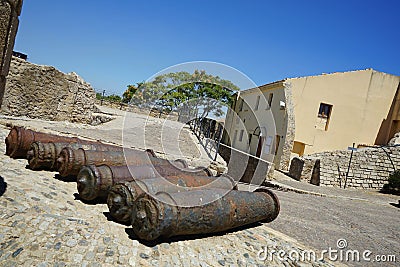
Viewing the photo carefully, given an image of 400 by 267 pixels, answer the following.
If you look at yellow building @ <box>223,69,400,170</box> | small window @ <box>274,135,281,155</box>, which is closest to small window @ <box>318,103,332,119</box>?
yellow building @ <box>223,69,400,170</box>

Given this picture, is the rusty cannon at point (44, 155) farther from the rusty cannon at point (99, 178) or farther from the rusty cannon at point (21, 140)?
the rusty cannon at point (99, 178)

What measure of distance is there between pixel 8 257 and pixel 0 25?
6.27 ft

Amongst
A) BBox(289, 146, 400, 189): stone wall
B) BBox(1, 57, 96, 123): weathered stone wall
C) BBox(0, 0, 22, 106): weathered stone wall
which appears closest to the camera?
BBox(0, 0, 22, 106): weathered stone wall

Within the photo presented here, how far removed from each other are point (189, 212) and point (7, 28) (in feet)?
7.77

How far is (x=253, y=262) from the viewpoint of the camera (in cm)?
340

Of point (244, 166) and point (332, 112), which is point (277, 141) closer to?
point (332, 112)

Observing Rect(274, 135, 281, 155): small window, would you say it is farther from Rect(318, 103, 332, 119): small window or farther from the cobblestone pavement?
the cobblestone pavement

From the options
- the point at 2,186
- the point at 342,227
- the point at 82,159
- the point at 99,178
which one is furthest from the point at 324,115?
the point at 2,186

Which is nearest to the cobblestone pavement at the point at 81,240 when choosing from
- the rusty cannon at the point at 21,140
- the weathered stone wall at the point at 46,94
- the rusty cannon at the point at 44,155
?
the rusty cannon at the point at 44,155

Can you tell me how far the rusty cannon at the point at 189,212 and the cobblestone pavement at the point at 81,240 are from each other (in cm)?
20

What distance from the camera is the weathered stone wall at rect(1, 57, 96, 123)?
1077 cm

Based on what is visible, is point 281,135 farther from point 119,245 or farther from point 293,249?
point 119,245

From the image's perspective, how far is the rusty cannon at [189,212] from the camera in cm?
299

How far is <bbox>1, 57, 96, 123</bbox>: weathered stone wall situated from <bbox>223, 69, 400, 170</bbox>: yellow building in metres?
10.3
